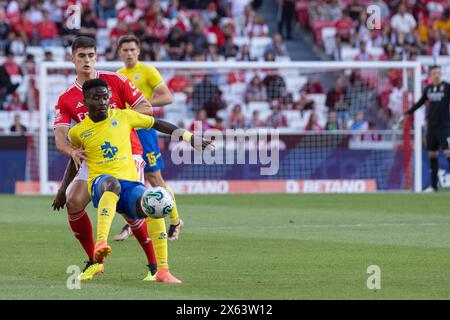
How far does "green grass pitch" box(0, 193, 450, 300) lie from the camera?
8.63 metres

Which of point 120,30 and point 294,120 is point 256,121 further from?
point 120,30

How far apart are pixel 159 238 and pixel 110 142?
0.88 m

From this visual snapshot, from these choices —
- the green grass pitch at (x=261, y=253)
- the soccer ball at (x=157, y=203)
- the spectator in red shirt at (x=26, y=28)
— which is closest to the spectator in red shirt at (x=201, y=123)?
the green grass pitch at (x=261, y=253)

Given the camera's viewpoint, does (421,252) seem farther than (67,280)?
Yes

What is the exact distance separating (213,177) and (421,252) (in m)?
12.2

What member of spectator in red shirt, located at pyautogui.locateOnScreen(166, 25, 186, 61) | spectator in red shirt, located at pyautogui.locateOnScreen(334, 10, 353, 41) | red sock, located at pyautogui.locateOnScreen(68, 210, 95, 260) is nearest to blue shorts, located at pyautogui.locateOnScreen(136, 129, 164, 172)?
red sock, located at pyautogui.locateOnScreen(68, 210, 95, 260)

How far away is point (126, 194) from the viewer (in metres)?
9.30

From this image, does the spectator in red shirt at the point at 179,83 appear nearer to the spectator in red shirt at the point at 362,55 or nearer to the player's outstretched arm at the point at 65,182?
the spectator in red shirt at the point at 362,55

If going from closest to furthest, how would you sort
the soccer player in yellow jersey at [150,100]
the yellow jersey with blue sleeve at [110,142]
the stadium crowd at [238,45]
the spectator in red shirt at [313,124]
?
the yellow jersey with blue sleeve at [110,142]
the soccer player in yellow jersey at [150,100]
the spectator in red shirt at [313,124]
the stadium crowd at [238,45]

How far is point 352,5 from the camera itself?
102 feet

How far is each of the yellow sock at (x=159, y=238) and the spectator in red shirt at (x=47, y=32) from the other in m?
19.3

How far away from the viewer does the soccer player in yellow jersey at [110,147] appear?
923cm

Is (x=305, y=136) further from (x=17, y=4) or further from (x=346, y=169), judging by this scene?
(x=17, y=4)

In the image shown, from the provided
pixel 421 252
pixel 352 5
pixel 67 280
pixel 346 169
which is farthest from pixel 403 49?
pixel 67 280
